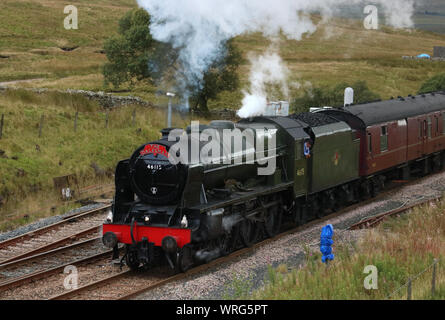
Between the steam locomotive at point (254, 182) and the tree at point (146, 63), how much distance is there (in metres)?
13.9

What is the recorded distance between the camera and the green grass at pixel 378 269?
35.2ft

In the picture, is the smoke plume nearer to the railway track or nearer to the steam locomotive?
the steam locomotive

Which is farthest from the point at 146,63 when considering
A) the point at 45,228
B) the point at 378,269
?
the point at 378,269

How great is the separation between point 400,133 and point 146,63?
17.7m

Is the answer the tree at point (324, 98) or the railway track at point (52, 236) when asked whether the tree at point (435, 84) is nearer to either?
the tree at point (324, 98)

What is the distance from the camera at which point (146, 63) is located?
3688 centimetres

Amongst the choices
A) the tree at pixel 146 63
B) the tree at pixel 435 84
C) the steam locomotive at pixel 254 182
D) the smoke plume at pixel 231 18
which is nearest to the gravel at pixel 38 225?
the steam locomotive at pixel 254 182

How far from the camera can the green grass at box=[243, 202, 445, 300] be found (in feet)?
35.2

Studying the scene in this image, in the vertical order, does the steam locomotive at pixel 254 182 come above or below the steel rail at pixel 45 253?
above

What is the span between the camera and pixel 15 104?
2927 centimetres

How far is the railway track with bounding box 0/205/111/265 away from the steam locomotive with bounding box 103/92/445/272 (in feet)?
9.39

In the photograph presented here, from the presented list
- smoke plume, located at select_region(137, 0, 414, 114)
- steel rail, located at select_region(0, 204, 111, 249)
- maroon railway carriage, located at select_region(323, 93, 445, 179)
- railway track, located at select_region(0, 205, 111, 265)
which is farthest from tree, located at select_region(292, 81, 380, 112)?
railway track, located at select_region(0, 205, 111, 265)

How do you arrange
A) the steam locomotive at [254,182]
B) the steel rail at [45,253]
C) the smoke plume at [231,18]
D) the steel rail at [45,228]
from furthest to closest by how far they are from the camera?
the smoke plume at [231,18] < the steel rail at [45,228] < the steel rail at [45,253] < the steam locomotive at [254,182]
